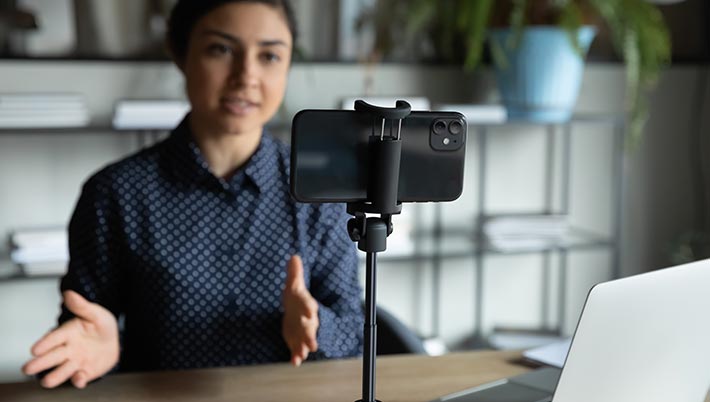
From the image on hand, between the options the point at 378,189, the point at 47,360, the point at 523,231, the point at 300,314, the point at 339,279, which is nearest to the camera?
the point at 378,189

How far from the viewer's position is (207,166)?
1483mm

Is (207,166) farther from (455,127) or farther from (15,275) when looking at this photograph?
(15,275)

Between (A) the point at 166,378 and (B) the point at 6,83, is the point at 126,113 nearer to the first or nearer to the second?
(B) the point at 6,83

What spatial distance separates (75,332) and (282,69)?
1.92ft

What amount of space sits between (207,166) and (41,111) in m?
1.04

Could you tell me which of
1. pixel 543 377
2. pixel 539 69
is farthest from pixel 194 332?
pixel 539 69

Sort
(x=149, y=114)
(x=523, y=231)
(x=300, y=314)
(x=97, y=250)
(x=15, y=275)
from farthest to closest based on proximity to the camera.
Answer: (x=523, y=231) → (x=149, y=114) → (x=15, y=275) → (x=97, y=250) → (x=300, y=314)

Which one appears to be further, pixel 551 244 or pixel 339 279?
pixel 551 244

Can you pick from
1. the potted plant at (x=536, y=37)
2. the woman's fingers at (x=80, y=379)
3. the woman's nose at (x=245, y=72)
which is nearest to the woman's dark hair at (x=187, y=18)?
the woman's nose at (x=245, y=72)

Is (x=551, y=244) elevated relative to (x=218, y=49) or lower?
lower

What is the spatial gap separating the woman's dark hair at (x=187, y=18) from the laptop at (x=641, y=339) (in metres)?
0.89

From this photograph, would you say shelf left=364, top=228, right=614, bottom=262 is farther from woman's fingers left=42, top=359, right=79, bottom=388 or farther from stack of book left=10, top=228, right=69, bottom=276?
woman's fingers left=42, top=359, right=79, bottom=388

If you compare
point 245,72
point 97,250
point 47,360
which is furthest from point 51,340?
point 245,72

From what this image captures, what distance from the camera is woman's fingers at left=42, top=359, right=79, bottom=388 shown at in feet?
3.78
